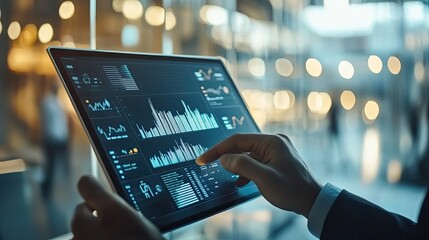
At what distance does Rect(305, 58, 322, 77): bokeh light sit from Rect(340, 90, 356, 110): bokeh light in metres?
0.43

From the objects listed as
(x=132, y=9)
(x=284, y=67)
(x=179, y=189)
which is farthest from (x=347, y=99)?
(x=179, y=189)

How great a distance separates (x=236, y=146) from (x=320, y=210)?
7.2 inches

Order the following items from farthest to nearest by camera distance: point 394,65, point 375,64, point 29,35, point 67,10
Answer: point 375,64 < point 394,65 < point 29,35 < point 67,10

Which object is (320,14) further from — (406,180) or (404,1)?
(406,180)

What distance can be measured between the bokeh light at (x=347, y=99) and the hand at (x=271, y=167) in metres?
6.33

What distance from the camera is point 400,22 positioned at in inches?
261

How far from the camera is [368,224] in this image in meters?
0.90

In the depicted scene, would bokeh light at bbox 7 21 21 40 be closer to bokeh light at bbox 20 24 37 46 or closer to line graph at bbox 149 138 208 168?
bokeh light at bbox 20 24 37 46

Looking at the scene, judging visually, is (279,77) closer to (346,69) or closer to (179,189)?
(346,69)

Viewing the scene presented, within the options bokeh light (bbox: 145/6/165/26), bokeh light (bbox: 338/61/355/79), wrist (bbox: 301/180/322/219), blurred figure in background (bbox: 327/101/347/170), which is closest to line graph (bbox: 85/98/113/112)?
wrist (bbox: 301/180/322/219)

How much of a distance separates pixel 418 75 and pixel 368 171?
4.48 feet

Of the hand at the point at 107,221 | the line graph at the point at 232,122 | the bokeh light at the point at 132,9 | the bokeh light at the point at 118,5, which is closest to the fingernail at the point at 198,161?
the line graph at the point at 232,122

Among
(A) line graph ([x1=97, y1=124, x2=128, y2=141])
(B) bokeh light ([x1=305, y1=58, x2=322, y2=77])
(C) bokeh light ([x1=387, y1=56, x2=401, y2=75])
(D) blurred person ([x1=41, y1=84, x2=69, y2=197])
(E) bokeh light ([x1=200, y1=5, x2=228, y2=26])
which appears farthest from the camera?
(B) bokeh light ([x1=305, y1=58, x2=322, y2=77])

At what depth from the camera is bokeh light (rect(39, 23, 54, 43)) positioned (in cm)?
459
